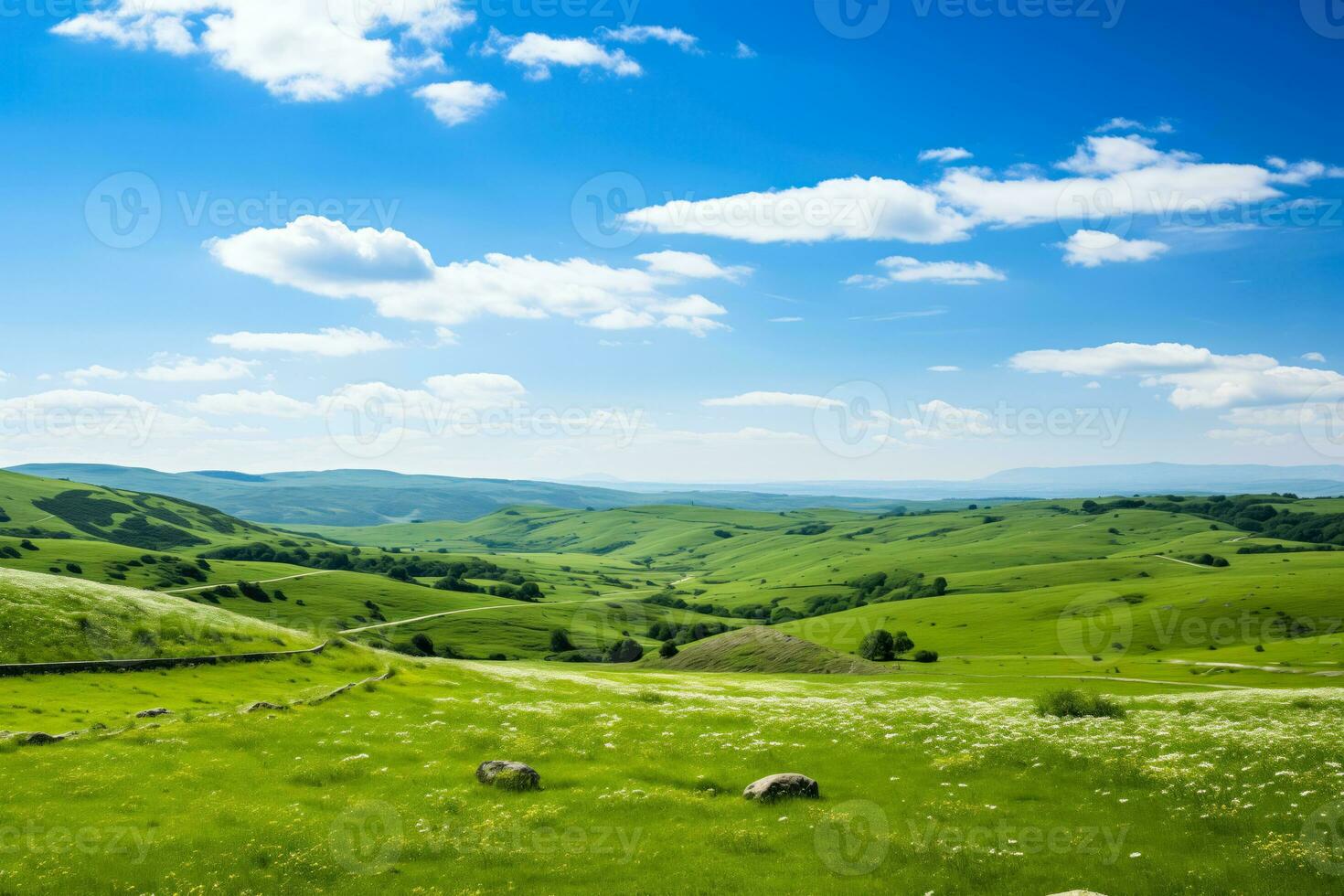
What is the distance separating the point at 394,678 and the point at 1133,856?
164ft

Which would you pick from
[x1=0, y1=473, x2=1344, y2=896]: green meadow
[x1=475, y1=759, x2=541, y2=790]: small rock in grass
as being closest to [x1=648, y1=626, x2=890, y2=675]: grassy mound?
[x1=0, y1=473, x2=1344, y2=896]: green meadow

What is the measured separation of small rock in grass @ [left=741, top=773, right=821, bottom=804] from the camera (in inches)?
1027

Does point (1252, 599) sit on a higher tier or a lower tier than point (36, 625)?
lower

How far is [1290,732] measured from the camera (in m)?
30.6

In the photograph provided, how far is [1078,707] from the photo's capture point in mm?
38812

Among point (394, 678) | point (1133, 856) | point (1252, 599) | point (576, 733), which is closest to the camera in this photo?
point (1133, 856)

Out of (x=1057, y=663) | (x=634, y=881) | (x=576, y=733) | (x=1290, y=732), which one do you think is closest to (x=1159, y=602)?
(x=1057, y=663)

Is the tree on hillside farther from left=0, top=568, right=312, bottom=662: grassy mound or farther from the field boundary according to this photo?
the field boundary

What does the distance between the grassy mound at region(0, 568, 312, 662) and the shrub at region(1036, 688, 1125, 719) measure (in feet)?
177

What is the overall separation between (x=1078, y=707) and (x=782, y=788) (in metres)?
21.0

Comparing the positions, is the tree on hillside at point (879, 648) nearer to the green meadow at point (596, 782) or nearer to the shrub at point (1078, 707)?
the green meadow at point (596, 782)

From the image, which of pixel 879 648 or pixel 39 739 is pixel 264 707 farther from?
pixel 879 648

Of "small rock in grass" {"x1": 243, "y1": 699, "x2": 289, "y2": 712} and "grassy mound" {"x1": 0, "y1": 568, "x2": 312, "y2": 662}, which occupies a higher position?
"grassy mound" {"x1": 0, "y1": 568, "x2": 312, "y2": 662}

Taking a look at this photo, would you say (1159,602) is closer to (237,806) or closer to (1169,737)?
(1169,737)
